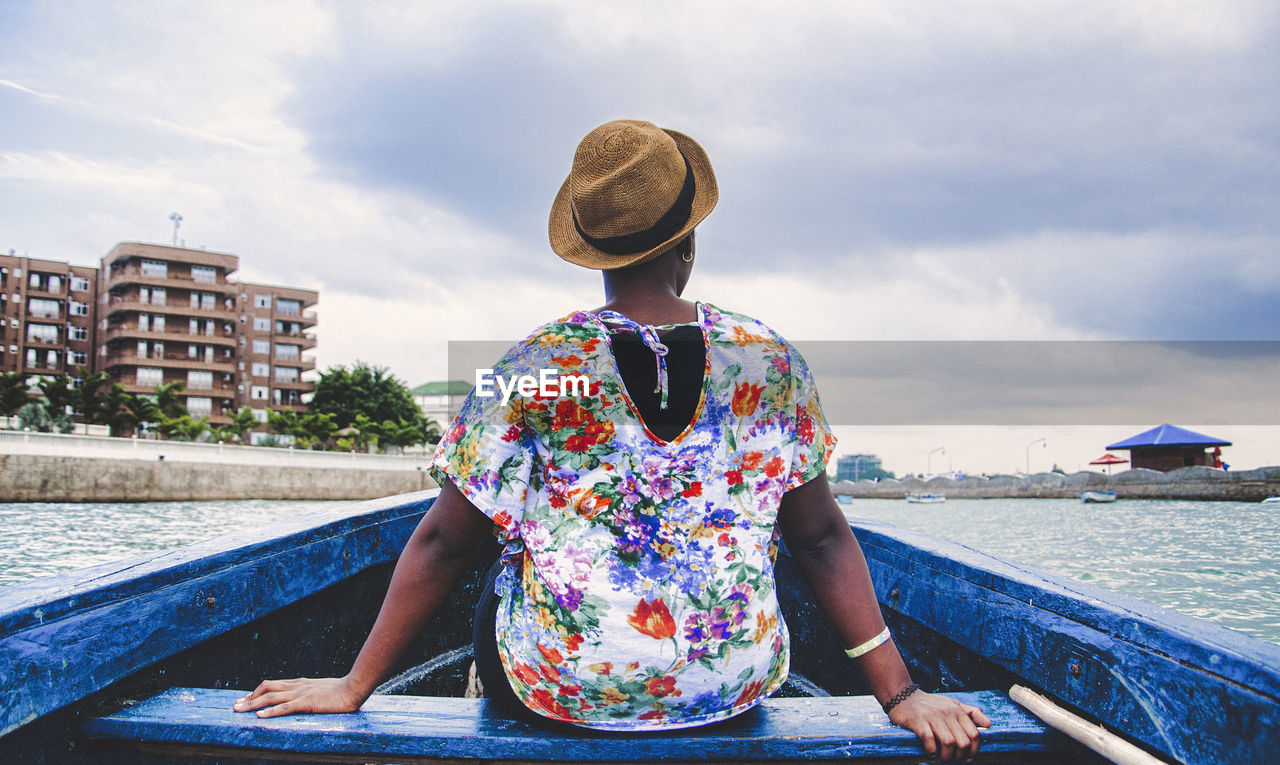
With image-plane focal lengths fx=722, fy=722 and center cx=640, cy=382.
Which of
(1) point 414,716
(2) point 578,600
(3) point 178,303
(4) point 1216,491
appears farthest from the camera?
(3) point 178,303

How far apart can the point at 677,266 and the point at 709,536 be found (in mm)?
438

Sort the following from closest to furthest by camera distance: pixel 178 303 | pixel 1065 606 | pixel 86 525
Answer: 1. pixel 1065 606
2. pixel 86 525
3. pixel 178 303

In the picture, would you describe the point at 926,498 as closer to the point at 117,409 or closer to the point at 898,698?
the point at 117,409

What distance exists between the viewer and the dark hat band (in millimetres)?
1091

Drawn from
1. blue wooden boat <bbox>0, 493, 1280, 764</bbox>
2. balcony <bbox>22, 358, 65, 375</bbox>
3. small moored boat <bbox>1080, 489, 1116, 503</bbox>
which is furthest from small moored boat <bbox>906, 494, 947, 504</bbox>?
balcony <bbox>22, 358, 65, 375</bbox>

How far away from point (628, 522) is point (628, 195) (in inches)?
18.6

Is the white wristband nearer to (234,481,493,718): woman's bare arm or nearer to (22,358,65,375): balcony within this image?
(234,481,493,718): woman's bare arm

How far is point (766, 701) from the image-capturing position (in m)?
1.16

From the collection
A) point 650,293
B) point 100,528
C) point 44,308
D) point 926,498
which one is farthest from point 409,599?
point 926,498

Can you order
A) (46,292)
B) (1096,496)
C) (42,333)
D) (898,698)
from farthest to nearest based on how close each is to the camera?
(46,292) → (42,333) → (1096,496) → (898,698)

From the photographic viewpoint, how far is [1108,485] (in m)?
41.0

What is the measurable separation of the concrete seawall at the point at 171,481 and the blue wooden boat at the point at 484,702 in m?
13.2

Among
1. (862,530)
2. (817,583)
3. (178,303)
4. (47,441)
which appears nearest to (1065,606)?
(817,583)

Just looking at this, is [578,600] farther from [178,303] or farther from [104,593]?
[178,303]
